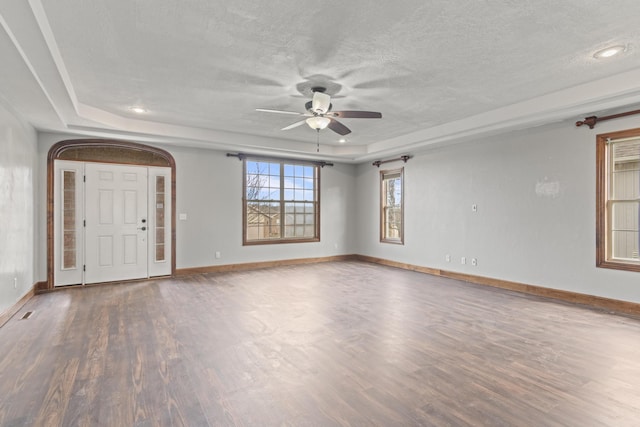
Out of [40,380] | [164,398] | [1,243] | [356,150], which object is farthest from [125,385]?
[356,150]

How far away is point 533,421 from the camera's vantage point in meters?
2.00

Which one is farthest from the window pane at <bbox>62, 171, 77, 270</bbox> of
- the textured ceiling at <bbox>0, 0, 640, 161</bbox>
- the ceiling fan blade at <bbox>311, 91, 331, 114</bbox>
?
the ceiling fan blade at <bbox>311, 91, 331, 114</bbox>

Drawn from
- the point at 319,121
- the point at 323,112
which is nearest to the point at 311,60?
the point at 323,112

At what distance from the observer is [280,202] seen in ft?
25.9

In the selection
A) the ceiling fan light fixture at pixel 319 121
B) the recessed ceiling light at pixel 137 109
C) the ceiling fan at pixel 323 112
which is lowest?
the ceiling fan light fixture at pixel 319 121

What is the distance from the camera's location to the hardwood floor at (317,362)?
6.89 feet

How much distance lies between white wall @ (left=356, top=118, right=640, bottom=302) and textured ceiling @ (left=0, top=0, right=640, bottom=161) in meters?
0.51

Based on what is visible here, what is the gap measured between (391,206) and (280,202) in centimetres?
265

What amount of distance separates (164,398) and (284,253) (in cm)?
560

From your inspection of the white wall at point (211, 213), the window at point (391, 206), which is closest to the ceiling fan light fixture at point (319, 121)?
the white wall at point (211, 213)

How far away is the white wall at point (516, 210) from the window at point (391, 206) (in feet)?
0.84

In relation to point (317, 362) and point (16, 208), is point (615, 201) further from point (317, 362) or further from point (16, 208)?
point (16, 208)

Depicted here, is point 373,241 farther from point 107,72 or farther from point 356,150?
point 107,72

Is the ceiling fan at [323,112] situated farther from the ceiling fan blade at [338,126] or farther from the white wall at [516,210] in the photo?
the white wall at [516,210]
